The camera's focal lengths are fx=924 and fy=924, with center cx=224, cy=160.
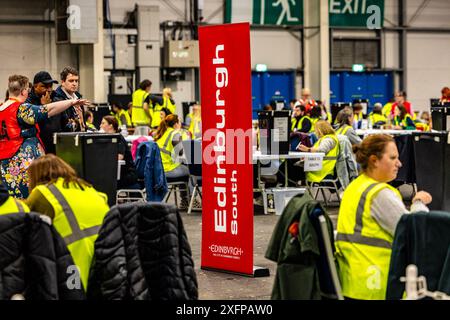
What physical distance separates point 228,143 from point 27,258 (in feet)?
9.73

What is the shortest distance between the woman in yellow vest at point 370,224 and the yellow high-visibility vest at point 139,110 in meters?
12.5

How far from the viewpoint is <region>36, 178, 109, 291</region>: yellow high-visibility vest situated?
4191 millimetres

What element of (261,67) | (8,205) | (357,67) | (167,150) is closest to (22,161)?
(8,205)

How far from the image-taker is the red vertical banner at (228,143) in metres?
6.48

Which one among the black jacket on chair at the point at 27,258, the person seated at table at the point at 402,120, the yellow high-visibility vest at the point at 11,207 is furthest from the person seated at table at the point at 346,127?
the black jacket on chair at the point at 27,258

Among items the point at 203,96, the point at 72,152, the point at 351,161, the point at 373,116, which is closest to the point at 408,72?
the point at 373,116

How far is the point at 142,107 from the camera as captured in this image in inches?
655

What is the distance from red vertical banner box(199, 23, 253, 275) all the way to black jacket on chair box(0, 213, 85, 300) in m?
2.86

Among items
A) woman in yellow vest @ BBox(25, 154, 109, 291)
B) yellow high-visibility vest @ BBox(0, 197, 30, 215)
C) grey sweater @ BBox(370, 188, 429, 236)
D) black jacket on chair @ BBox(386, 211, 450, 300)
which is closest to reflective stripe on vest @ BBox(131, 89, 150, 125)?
woman in yellow vest @ BBox(25, 154, 109, 291)

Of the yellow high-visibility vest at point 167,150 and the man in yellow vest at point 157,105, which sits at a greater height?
the man in yellow vest at point 157,105

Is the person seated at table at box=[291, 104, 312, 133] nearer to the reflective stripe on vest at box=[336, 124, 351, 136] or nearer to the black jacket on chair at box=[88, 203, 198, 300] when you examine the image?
the reflective stripe on vest at box=[336, 124, 351, 136]

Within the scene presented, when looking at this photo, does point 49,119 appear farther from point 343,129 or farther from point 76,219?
point 343,129

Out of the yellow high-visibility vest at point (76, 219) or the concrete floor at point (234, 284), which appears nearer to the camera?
the yellow high-visibility vest at point (76, 219)

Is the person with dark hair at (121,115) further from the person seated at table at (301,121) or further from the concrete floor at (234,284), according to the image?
the concrete floor at (234,284)
